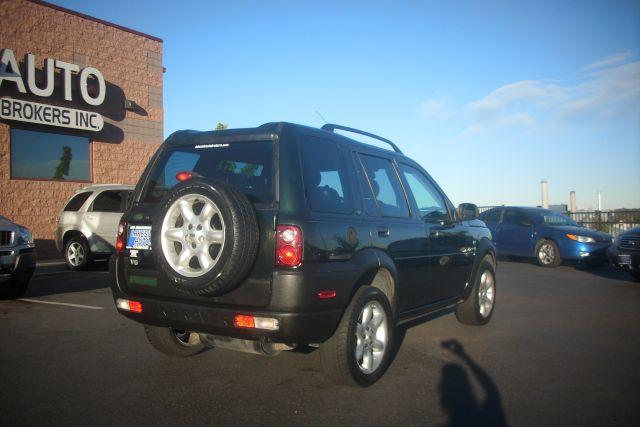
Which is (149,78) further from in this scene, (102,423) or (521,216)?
(102,423)

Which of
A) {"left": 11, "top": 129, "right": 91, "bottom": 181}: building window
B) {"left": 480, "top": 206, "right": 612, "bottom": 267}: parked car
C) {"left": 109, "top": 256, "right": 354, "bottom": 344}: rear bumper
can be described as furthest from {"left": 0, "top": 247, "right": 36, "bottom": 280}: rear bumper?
{"left": 480, "top": 206, "right": 612, "bottom": 267}: parked car

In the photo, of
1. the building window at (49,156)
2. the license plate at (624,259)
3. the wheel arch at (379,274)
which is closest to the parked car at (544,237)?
the license plate at (624,259)

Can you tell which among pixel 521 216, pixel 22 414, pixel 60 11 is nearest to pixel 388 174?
pixel 22 414

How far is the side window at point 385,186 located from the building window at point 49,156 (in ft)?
43.1

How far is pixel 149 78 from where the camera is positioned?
17.8m

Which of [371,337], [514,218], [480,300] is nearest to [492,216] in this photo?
[514,218]

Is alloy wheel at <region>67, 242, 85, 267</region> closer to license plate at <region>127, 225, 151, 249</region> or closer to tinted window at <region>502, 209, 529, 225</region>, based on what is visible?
license plate at <region>127, 225, 151, 249</region>

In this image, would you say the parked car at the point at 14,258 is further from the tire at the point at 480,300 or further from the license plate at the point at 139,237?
the tire at the point at 480,300

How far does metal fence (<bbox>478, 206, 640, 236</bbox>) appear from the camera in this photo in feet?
60.5

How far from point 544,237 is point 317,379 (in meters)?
11.1

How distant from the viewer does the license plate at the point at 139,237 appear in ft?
13.3

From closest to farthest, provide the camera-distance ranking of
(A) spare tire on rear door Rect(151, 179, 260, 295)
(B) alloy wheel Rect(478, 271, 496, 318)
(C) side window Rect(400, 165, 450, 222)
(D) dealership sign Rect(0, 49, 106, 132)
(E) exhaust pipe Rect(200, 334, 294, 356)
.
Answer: (A) spare tire on rear door Rect(151, 179, 260, 295) < (E) exhaust pipe Rect(200, 334, 294, 356) < (C) side window Rect(400, 165, 450, 222) < (B) alloy wheel Rect(478, 271, 496, 318) < (D) dealership sign Rect(0, 49, 106, 132)

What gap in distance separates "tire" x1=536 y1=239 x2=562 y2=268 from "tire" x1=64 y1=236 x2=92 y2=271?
10963mm

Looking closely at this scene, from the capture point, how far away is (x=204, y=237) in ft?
11.7
